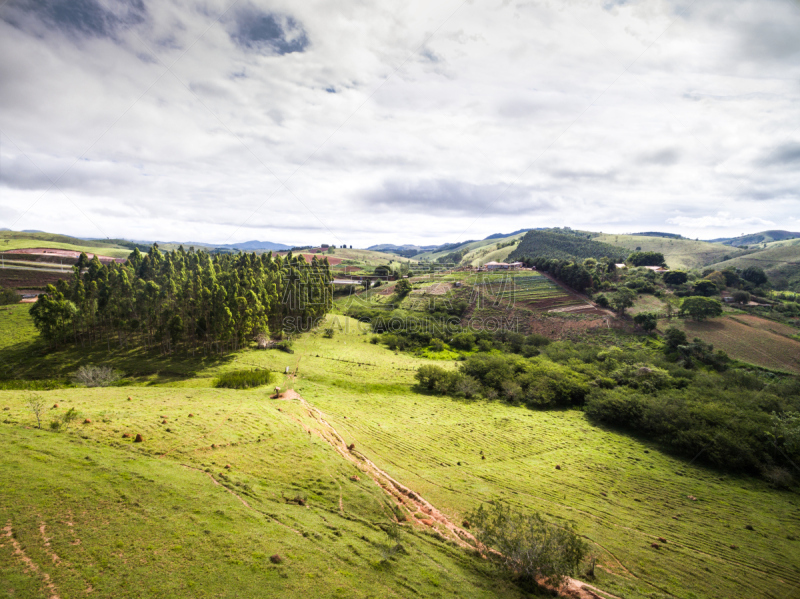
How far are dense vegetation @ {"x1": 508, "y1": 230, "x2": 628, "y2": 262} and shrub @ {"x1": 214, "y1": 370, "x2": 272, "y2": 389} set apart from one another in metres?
136

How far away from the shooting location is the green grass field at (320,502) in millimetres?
11023

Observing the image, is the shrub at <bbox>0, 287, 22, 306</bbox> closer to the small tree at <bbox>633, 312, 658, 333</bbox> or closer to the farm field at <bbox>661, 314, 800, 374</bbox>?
the small tree at <bbox>633, 312, 658, 333</bbox>

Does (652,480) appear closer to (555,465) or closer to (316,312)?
(555,465)

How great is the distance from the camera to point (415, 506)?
18312 mm

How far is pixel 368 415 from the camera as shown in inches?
1256

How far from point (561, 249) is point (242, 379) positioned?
173148mm

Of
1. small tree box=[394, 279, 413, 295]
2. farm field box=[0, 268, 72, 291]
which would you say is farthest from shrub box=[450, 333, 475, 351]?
farm field box=[0, 268, 72, 291]

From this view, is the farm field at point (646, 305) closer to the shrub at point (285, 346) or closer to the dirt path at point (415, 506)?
the dirt path at point (415, 506)

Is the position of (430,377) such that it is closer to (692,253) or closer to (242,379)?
(242,379)

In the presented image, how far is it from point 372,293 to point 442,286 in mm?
22765

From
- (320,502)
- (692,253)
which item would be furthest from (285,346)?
(692,253)

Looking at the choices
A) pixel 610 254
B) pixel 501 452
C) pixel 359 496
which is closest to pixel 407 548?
pixel 359 496

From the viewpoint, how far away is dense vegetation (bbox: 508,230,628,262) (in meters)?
156

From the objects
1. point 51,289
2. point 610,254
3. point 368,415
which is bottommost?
point 368,415
